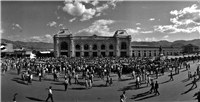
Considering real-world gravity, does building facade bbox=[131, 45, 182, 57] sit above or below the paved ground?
above

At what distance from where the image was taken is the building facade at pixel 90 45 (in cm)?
5200

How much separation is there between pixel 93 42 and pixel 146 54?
2985cm

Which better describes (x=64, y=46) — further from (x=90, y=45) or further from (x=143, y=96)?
(x=143, y=96)

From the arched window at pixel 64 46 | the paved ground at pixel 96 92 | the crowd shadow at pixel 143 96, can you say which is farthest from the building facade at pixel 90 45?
the crowd shadow at pixel 143 96

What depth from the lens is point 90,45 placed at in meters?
53.9

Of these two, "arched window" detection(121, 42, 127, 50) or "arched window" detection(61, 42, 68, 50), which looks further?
"arched window" detection(121, 42, 127, 50)

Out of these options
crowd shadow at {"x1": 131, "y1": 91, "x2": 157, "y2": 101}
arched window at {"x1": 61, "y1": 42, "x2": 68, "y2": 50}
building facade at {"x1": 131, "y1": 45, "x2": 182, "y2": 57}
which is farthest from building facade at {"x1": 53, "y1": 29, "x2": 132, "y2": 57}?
crowd shadow at {"x1": 131, "y1": 91, "x2": 157, "y2": 101}

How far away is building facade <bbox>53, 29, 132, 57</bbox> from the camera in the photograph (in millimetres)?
52000

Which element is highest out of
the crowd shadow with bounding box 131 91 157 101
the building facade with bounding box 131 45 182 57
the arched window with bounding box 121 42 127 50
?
the arched window with bounding box 121 42 127 50

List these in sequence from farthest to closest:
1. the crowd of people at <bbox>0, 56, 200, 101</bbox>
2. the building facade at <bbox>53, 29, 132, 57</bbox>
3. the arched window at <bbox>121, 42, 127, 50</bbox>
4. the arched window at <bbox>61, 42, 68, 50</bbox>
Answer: the arched window at <bbox>121, 42, 127, 50</bbox>, the arched window at <bbox>61, 42, 68, 50</bbox>, the building facade at <bbox>53, 29, 132, 57</bbox>, the crowd of people at <bbox>0, 56, 200, 101</bbox>

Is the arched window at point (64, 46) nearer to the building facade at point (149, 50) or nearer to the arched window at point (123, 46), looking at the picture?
the arched window at point (123, 46)

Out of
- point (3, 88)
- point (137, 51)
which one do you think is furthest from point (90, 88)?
point (137, 51)

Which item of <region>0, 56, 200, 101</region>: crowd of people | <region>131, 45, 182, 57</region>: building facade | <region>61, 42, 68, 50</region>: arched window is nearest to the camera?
<region>0, 56, 200, 101</region>: crowd of people

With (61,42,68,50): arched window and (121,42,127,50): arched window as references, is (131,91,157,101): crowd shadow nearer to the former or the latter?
(61,42,68,50): arched window
